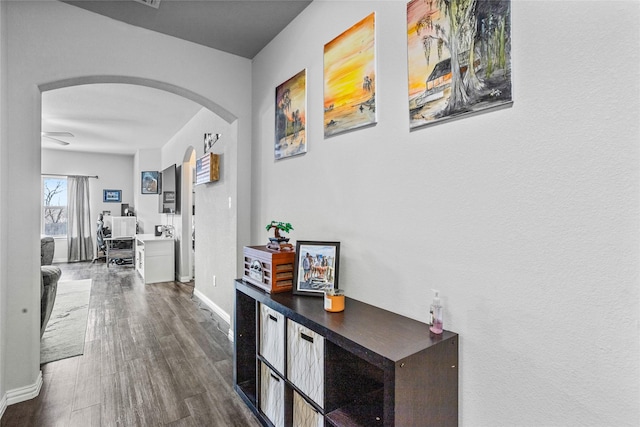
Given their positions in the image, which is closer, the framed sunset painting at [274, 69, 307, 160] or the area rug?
the framed sunset painting at [274, 69, 307, 160]

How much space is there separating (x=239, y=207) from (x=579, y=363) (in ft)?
7.91

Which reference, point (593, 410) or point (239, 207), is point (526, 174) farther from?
point (239, 207)

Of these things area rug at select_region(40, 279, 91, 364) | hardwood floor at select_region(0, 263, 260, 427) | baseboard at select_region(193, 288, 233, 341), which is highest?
baseboard at select_region(193, 288, 233, 341)

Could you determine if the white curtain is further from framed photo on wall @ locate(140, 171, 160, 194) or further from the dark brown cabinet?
the dark brown cabinet

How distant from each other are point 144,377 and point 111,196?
7169mm

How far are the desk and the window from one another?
1.45 m

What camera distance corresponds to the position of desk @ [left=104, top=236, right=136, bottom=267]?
6.76 meters

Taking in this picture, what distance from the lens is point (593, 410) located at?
93cm

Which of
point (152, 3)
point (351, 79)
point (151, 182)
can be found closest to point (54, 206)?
point (151, 182)

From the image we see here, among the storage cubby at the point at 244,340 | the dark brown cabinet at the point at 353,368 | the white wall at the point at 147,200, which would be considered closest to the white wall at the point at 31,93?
the storage cubby at the point at 244,340

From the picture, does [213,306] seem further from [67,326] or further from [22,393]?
[22,393]

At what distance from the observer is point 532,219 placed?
1.05 metres

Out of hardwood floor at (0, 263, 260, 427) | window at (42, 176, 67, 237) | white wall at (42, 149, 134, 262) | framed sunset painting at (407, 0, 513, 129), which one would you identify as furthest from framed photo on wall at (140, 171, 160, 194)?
framed sunset painting at (407, 0, 513, 129)

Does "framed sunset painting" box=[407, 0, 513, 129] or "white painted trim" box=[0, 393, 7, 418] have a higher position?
"framed sunset painting" box=[407, 0, 513, 129]
